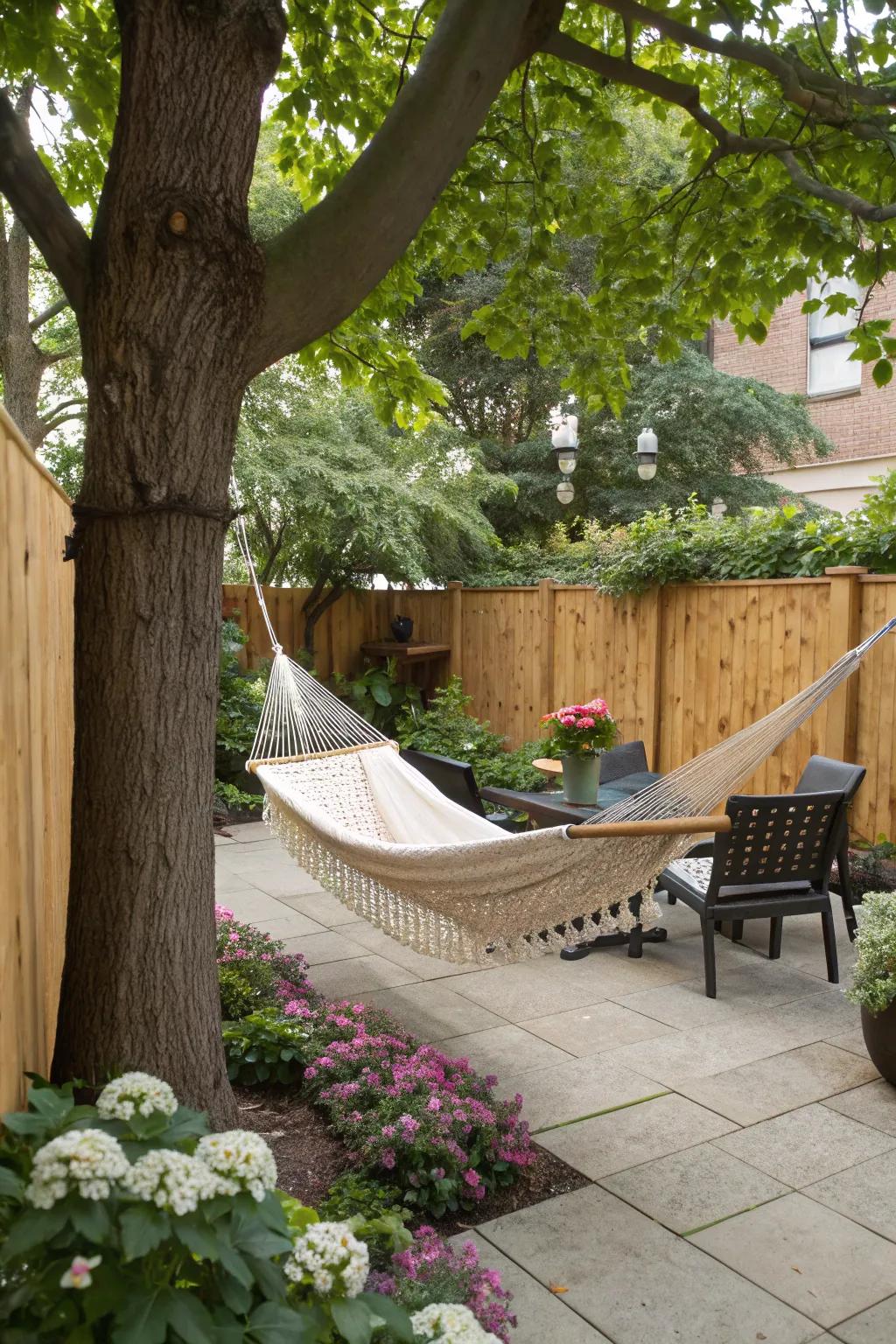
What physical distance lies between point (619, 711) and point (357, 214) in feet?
15.1

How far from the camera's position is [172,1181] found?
1.01m

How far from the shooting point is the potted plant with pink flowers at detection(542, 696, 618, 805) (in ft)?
12.2

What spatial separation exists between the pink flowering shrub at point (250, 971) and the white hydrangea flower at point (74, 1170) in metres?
1.48

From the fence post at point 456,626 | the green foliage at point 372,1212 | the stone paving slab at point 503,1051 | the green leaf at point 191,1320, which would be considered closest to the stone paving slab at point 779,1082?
the stone paving slab at point 503,1051

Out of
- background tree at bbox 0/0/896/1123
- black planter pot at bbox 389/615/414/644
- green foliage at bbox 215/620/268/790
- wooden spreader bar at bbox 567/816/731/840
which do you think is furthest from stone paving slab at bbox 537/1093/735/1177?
black planter pot at bbox 389/615/414/644

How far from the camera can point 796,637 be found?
485 centimetres

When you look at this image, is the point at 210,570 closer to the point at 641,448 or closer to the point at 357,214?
the point at 357,214

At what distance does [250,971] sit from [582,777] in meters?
1.54

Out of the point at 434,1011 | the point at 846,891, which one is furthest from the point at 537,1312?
the point at 846,891

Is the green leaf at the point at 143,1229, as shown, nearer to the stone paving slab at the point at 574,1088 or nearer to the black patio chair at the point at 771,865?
the stone paving slab at the point at 574,1088

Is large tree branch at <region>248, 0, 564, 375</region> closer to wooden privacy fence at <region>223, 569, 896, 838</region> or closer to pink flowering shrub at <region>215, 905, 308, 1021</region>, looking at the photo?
pink flowering shrub at <region>215, 905, 308, 1021</region>

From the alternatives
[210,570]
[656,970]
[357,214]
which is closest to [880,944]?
[656,970]

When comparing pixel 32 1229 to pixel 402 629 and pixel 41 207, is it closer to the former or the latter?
pixel 41 207

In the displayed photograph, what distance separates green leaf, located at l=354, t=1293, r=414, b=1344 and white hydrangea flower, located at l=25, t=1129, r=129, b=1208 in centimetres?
38
